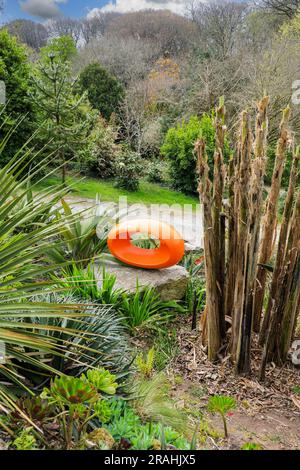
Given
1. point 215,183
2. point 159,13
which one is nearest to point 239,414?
point 215,183

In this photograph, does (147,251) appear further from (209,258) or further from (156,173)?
(156,173)

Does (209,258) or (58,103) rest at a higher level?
(58,103)

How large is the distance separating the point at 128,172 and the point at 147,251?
6724 millimetres

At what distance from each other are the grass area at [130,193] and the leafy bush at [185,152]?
0.34 metres

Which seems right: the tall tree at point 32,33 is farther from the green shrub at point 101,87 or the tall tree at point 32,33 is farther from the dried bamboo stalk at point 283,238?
the dried bamboo stalk at point 283,238

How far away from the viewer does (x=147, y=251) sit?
4.17m

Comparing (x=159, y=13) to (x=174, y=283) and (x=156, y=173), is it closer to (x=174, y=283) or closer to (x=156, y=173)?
(x=156, y=173)

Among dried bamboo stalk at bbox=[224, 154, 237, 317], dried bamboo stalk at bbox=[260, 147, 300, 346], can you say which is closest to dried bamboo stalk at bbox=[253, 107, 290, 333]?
dried bamboo stalk at bbox=[260, 147, 300, 346]

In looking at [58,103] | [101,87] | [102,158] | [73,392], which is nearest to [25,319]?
[73,392]

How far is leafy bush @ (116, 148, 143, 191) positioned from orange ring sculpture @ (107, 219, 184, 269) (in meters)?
6.62

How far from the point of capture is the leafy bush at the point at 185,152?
10.5 metres

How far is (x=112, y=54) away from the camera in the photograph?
65.6ft

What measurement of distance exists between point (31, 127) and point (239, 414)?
941cm

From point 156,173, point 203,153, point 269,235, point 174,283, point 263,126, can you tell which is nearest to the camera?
point 263,126
